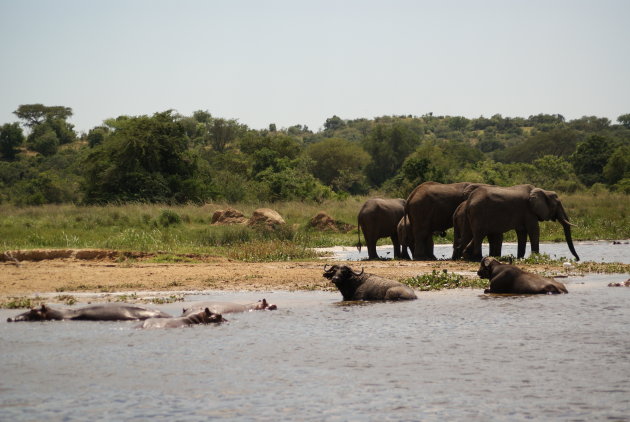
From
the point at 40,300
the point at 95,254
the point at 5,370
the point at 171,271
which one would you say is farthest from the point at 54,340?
the point at 95,254

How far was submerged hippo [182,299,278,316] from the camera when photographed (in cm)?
1307

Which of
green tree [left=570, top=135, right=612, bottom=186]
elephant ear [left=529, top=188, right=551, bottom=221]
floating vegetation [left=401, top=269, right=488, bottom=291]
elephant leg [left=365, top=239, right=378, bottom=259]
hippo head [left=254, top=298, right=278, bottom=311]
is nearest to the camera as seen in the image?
hippo head [left=254, top=298, right=278, bottom=311]

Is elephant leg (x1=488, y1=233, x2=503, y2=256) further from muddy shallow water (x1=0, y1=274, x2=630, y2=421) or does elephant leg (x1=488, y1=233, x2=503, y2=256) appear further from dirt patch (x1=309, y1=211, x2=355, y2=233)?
dirt patch (x1=309, y1=211, x2=355, y2=233)

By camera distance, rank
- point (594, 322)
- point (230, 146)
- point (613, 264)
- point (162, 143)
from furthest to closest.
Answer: point (230, 146) < point (162, 143) < point (613, 264) < point (594, 322)

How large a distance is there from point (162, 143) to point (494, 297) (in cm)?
2734

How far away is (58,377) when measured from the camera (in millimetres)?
9305

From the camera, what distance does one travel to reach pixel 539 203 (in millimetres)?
21672

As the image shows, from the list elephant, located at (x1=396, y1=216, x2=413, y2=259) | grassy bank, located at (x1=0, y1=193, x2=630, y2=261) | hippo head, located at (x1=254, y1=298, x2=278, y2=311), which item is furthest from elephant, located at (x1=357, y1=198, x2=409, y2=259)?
hippo head, located at (x1=254, y1=298, x2=278, y2=311)

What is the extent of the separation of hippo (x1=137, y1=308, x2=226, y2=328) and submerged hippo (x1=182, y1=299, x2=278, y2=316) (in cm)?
31

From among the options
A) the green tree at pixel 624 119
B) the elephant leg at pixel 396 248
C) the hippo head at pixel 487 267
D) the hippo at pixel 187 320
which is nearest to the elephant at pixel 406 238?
the elephant leg at pixel 396 248

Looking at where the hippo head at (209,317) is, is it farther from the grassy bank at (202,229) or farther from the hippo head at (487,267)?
the grassy bank at (202,229)

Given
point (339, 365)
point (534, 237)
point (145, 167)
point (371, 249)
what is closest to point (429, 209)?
point (371, 249)

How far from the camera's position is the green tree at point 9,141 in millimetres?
78562

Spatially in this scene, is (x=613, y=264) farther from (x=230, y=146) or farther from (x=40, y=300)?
(x=230, y=146)
